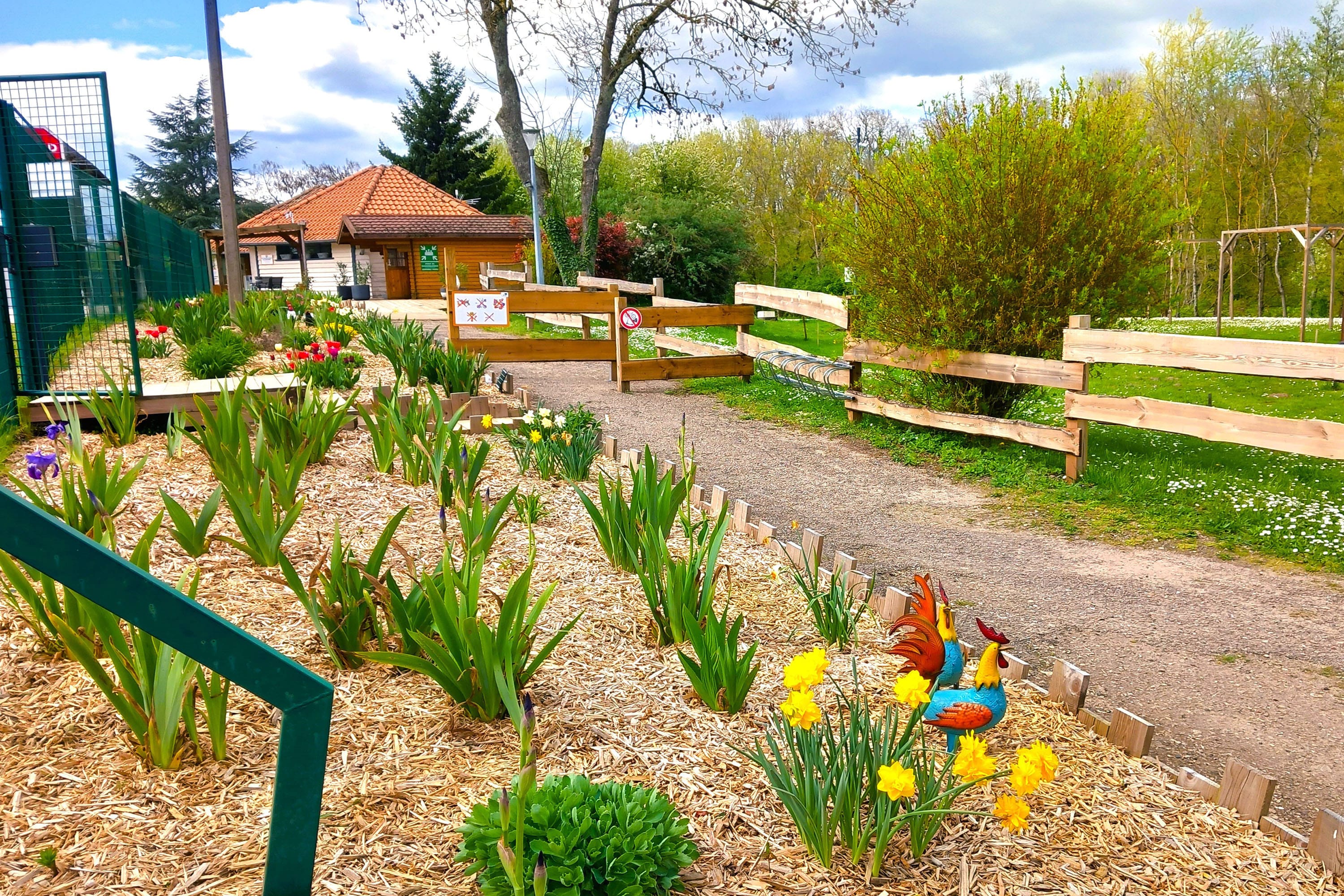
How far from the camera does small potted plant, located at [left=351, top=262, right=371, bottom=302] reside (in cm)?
2966

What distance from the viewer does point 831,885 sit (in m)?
2.04

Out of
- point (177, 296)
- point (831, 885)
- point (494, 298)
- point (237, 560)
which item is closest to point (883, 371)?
point (494, 298)

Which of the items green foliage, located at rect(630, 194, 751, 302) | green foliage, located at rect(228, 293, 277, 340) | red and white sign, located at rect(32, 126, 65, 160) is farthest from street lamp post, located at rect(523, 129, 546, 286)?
red and white sign, located at rect(32, 126, 65, 160)

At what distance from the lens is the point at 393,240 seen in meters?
32.0

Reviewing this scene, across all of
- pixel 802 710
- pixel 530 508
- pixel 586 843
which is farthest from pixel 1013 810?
pixel 530 508

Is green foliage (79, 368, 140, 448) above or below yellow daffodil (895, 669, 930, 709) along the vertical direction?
above

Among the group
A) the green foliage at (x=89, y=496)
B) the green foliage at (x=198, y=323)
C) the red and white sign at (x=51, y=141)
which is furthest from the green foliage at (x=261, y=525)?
the green foliage at (x=198, y=323)

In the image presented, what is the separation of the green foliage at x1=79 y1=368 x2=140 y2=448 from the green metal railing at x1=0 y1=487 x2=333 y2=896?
4146 millimetres

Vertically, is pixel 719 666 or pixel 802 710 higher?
pixel 802 710

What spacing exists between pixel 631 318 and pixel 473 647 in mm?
8238

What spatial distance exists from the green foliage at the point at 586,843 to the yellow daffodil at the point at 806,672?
15.0 inches

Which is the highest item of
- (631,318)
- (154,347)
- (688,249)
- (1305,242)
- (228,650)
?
(688,249)

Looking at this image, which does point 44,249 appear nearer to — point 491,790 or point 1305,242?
point 491,790

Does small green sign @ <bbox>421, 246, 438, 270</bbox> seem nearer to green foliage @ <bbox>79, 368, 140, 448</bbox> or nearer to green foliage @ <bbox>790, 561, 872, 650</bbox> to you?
green foliage @ <bbox>79, 368, 140, 448</bbox>
